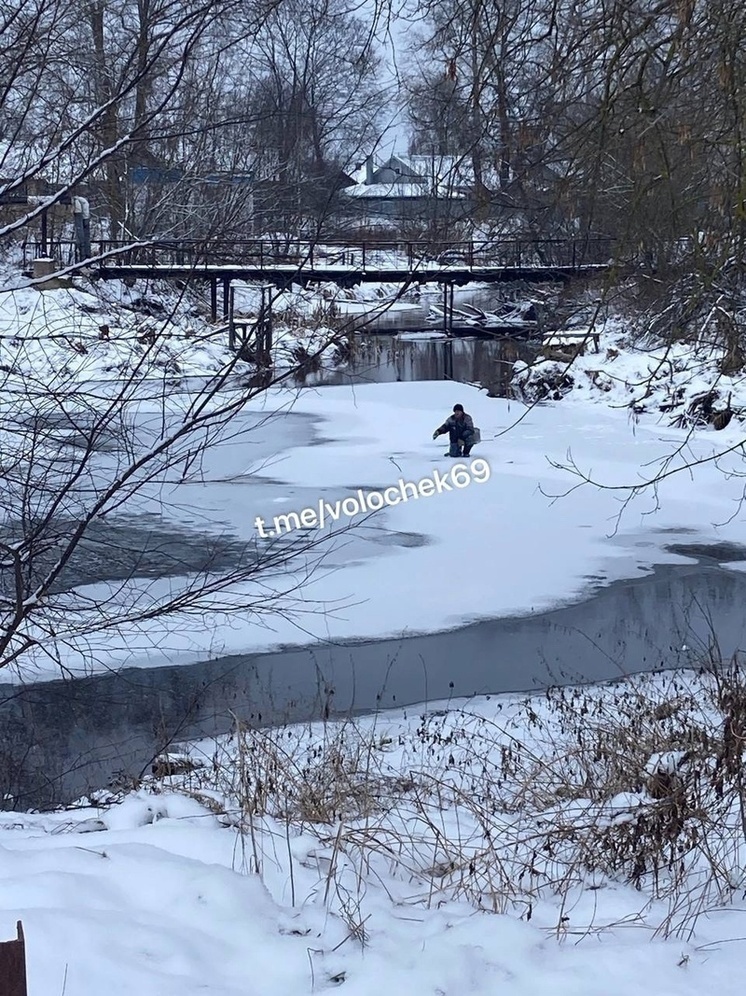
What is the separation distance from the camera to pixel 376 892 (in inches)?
136

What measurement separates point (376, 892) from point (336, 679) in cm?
485

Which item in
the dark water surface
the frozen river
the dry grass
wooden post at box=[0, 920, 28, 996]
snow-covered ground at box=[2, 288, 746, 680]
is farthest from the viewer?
snow-covered ground at box=[2, 288, 746, 680]

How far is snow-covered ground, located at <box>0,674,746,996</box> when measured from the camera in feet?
9.30

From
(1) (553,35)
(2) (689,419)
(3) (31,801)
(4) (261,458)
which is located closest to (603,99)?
(1) (553,35)

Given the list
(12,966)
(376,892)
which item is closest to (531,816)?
(376,892)

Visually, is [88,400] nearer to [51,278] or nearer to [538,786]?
[51,278]

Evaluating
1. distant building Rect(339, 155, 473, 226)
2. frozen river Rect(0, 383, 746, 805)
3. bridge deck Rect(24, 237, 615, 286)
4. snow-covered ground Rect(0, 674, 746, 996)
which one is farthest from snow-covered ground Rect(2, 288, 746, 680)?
snow-covered ground Rect(0, 674, 746, 996)

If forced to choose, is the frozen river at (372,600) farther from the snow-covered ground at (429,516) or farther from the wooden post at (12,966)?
the wooden post at (12,966)

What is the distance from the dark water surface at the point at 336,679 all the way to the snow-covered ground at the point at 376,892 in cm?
187

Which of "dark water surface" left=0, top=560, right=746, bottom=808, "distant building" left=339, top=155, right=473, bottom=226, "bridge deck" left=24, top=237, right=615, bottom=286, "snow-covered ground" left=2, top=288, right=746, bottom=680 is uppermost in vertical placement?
"distant building" left=339, top=155, right=473, bottom=226

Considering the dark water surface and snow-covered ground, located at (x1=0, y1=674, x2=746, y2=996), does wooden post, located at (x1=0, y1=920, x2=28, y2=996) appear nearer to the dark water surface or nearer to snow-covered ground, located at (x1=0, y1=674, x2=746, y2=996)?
snow-covered ground, located at (x1=0, y1=674, x2=746, y2=996)

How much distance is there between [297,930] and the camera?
10.2 feet

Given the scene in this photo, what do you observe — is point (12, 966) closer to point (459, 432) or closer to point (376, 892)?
point (376, 892)

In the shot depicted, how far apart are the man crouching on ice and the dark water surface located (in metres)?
6.08
